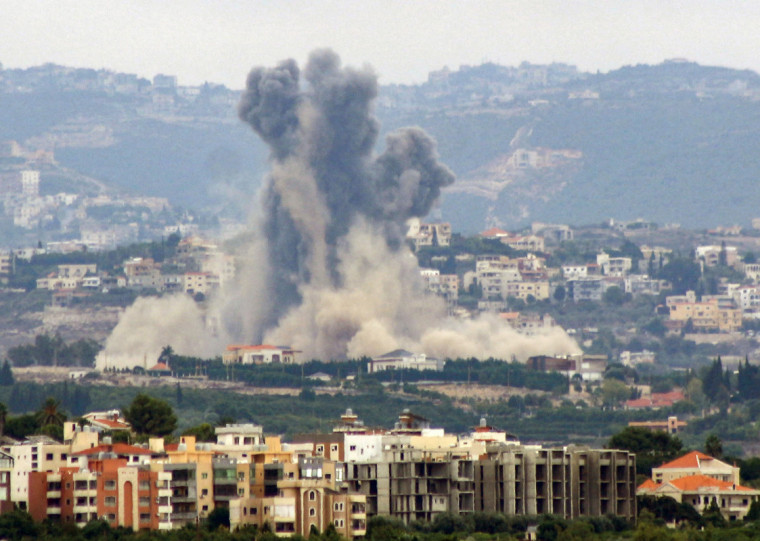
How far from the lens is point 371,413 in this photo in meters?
139

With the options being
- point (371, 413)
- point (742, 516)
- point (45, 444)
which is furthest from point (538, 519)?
point (371, 413)

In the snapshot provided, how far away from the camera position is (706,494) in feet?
300

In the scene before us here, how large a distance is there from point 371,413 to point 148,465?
58659 mm

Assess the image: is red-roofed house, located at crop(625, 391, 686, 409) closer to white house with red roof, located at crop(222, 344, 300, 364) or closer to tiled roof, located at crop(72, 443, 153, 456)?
white house with red roof, located at crop(222, 344, 300, 364)

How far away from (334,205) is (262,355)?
31.6 ft

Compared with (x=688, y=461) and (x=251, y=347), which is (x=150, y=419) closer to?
(x=688, y=461)

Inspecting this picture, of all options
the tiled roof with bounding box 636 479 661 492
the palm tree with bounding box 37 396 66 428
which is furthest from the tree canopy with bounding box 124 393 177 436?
the tiled roof with bounding box 636 479 661 492

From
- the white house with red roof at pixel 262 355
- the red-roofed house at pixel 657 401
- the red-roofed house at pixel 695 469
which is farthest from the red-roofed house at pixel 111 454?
the red-roofed house at pixel 657 401

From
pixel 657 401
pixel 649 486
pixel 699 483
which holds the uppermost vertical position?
pixel 657 401

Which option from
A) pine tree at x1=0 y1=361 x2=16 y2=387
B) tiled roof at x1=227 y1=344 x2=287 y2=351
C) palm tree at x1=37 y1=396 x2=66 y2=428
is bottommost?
palm tree at x1=37 y1=396 x2=66 y2=428

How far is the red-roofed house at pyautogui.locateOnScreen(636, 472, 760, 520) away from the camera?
90.8 metres

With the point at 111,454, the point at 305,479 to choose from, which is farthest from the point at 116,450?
the point at 305,479

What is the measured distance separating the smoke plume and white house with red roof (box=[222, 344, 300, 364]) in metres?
1.65

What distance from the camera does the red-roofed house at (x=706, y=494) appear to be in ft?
298
